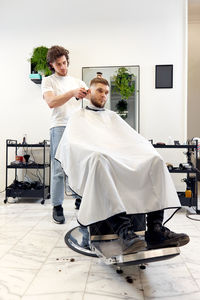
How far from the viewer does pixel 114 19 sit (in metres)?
3.08

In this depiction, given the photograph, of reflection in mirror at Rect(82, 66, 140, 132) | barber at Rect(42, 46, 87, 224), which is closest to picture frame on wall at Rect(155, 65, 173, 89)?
reflection in mirror at Rect(82, 66, 140, 132)

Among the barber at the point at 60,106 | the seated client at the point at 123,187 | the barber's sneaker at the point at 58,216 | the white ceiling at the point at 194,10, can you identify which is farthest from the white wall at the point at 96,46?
the seated client at the point at 123,187

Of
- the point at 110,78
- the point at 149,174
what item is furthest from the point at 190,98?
the point at 149,174

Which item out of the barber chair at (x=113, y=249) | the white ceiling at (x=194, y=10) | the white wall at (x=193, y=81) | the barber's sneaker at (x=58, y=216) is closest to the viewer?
the barber chair at (x=113, y=249)

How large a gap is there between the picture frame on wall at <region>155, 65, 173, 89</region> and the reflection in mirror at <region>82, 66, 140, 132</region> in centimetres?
26

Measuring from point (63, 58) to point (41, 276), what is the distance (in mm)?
1633

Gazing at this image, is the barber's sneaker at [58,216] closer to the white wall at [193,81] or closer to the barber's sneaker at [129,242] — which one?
the barber's sneaker at [129,242]

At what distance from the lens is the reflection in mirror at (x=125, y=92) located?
304 cm

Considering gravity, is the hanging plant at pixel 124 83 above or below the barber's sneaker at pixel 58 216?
above

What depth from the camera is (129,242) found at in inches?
40.6

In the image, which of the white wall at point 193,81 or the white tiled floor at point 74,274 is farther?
the white wall at point 193,81

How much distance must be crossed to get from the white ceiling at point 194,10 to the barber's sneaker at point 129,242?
11.7 feet

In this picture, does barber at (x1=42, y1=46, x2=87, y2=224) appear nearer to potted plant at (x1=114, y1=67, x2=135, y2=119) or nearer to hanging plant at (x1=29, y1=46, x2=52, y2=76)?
hanging plant at (x1=29, y1=46, x2=52, y2=76)

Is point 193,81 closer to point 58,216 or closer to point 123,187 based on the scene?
point 58,216
